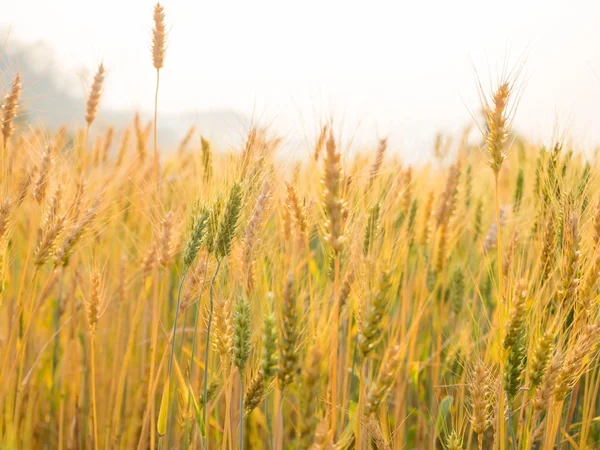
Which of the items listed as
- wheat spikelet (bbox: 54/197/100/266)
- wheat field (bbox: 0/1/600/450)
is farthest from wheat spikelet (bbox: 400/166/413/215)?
wheat spikelet (bbox: 54/197/100/266)

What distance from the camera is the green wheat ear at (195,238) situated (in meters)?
1.54

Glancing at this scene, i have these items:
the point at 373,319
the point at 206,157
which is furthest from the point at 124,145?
the point at 373,319

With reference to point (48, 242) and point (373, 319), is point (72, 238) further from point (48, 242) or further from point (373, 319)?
point (373, 319)

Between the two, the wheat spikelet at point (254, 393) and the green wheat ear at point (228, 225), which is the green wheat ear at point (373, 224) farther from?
the wheat spikelet at point (254, 393)

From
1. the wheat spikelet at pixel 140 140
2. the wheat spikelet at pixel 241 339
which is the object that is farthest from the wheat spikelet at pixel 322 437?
the wheat spikelet at pixel 140 140

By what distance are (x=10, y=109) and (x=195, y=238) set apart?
35.8 inches

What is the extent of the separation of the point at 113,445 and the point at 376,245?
1.19 metres

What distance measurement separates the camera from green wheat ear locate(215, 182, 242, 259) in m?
1.50

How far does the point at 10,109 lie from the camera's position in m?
1.98

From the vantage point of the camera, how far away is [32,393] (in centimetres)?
225

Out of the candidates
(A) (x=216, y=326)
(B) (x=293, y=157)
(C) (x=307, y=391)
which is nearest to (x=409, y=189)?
(B) (x=293, y=157)

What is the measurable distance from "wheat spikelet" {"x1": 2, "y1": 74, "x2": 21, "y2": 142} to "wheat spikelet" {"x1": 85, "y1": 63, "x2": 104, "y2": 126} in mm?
233

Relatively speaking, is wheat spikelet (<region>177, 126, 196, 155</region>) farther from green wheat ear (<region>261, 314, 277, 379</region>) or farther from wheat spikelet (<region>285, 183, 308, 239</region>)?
green wheat ear (<region>261, 314, 277, 379</region>)

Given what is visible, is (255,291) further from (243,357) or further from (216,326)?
(243,357)
